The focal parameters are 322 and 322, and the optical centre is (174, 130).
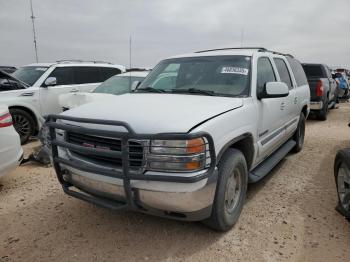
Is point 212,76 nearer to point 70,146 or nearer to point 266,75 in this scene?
point 266,75

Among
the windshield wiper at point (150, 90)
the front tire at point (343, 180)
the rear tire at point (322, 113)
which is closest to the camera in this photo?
the front tire at point (343, 180)

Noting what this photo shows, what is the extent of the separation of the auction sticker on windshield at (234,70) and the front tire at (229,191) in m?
1.08

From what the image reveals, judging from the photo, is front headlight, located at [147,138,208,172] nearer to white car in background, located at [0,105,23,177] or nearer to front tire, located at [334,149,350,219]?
front tire, located at [334,149,350,219]

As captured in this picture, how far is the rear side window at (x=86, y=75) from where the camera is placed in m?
8.80

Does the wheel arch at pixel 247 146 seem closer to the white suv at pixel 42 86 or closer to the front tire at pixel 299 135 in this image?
the front tire at pixel 299 135

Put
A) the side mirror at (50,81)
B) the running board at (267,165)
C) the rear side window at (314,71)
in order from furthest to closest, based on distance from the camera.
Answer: the rear side window at (314,71)
the side mirror at (50,81)
the running board at (267,165)

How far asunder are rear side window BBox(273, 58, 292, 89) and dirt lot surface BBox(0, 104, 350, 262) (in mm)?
1665

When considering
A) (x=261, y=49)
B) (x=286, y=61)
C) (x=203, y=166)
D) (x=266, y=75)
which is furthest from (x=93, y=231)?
(x=286, y=61)

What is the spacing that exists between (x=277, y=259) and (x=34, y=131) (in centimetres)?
633

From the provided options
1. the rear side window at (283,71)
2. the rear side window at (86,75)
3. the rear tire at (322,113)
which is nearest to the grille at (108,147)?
the rear side window at (283,71)

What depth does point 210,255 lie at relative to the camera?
2951 millimetres

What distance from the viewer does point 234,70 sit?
12.9 feet

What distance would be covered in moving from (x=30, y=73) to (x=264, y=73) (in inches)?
258

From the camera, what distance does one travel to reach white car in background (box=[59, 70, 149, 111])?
6.66 m
